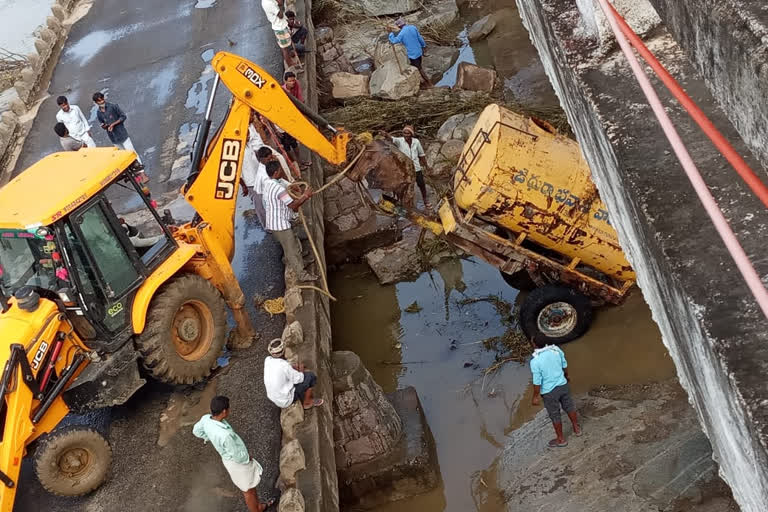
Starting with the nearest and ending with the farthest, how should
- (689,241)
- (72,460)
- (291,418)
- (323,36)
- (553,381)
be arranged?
1. (689,241)
2. (72,460)
3. (291,418)
4. (553,381)
5. (323,36)

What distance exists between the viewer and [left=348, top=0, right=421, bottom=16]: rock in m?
19.0

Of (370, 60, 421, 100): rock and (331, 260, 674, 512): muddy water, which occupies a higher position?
(370, 60, 421, 100): rock

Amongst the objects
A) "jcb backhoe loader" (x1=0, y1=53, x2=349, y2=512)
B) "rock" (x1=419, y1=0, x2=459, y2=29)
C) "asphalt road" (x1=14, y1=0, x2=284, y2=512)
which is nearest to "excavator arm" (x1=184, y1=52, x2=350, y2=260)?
"jcb backhoe loader" (x1=0, y1=53, x2=349, y2=512)

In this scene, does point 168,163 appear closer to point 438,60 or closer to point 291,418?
point 438,60

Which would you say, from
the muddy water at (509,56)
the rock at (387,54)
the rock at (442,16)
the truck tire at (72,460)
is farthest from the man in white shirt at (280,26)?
the truck tire at (72,460)

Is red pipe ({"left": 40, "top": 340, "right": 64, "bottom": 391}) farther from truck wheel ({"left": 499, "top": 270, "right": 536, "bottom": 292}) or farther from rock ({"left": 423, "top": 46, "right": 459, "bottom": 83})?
rock ({"left": 423, "top": 46, "right": 459, "bottom": 83})

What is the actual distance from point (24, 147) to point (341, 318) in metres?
7.95

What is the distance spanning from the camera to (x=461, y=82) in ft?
49.5

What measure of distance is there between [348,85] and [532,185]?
773 cm

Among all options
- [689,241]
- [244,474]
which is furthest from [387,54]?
[689,241]

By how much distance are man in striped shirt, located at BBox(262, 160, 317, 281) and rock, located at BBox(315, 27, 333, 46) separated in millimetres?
9301

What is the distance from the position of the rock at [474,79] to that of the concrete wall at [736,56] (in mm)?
11748

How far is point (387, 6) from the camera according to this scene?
62.8ft

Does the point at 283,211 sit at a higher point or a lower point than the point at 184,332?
higher
